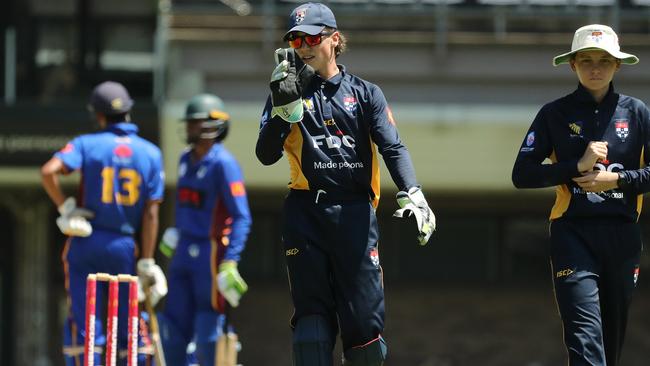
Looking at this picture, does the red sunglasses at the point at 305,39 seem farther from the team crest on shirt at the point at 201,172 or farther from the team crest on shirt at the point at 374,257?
the team crest on shirt at the point at 201,172

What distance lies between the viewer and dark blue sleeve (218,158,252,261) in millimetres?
10141

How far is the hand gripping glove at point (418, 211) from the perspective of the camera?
6.69 metres

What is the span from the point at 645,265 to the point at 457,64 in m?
3.71

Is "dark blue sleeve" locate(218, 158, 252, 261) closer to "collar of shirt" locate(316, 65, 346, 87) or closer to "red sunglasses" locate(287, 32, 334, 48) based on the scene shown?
"collar of shirt" locate(316, 65, 346, 87)

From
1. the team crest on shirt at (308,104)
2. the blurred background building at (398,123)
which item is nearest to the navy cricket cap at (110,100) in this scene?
the team crest on shirt at (308,104)

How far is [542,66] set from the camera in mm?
16438

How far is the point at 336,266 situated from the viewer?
7047mm

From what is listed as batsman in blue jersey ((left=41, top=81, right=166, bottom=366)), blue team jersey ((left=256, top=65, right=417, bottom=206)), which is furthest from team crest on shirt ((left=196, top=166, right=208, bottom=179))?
blue team jersey ((left=256, top=65, right=417, bottom=206))

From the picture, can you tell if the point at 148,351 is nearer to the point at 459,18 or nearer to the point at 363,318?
the point at 363,318

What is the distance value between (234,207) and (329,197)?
10.4 ft

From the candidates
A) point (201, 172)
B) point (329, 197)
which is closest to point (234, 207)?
point (201, 172)

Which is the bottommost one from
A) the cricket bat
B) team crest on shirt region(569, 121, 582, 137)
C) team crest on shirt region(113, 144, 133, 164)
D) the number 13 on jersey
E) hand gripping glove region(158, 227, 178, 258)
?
the cricket bat

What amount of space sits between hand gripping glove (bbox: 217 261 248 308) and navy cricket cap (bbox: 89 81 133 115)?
4.47 ft

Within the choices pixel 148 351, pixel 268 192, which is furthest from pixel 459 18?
pixel 148 351
